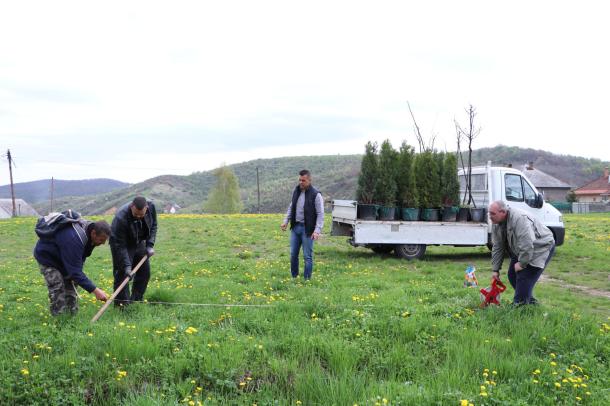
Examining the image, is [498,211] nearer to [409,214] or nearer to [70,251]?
[70,251]

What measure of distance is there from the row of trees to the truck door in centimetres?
137

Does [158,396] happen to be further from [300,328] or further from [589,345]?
[589,345]

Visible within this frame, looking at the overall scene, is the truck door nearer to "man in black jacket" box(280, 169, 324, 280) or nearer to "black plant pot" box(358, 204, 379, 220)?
"black plant pot" box(358, 204, 379, 220)

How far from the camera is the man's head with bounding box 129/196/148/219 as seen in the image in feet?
21.2

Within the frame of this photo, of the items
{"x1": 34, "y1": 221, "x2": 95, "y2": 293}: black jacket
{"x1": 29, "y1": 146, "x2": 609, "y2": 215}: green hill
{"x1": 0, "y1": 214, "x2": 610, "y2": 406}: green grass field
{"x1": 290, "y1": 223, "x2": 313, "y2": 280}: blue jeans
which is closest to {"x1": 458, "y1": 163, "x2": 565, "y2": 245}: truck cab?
{"x1": 0, "y1": 214, "x2": 610, "y2": 406}: green grass field

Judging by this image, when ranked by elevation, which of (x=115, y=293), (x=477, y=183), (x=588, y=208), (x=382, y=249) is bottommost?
(x=588, y=208)

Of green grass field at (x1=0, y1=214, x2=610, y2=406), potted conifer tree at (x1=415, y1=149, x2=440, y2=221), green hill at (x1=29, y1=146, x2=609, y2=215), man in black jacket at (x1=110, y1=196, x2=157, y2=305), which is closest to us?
green grass field at (x1=0, y1=214, x2=610, y2=406)

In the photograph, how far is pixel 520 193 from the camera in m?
13.2

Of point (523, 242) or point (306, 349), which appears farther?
point (523, 242)

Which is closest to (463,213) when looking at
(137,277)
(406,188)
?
(406,188)

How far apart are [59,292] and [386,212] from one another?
319 inches

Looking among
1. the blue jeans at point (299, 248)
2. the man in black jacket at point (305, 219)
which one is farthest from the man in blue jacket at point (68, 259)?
the blue jeans at point (299, 248)

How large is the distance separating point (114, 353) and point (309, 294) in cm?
365

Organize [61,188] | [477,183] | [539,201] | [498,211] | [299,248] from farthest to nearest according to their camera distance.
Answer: [61,188] < [477,183] < [539,201] < [299,248] < [498,211]
